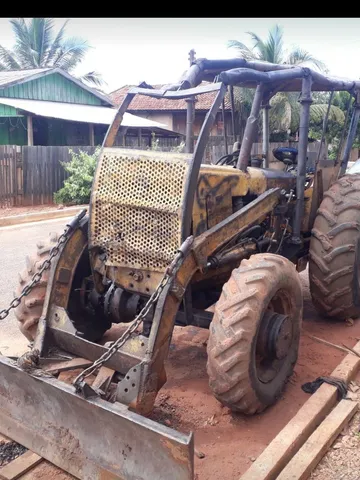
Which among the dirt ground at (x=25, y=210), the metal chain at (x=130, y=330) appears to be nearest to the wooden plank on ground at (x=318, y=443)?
the metal chain at (x=130, y=330)

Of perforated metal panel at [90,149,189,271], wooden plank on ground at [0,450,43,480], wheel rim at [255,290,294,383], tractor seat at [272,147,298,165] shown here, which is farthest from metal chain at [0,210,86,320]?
tractor seat at [272,147,298,165]

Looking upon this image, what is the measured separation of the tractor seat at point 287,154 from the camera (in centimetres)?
619

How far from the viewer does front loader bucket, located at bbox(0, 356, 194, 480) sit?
278cm

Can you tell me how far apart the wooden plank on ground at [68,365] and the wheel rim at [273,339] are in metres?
1.29

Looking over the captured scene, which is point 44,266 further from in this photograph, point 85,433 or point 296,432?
point 296,432

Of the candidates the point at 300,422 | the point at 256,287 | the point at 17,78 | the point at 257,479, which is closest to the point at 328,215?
the point at 256,287

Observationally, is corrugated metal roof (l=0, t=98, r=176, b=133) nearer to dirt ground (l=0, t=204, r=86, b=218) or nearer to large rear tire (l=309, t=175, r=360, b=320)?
dirt ground (l=0, t=204, r=86, b=218)

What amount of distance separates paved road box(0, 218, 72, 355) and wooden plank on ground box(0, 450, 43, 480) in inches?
71.7

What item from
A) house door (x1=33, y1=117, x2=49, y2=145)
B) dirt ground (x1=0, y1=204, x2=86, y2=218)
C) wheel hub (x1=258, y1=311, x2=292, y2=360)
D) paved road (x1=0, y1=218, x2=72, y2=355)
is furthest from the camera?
house door (x1=33, y1=117, x2=49, y2=145)

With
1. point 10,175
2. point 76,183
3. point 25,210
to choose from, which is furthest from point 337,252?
point 10,175

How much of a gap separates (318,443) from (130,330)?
147cm

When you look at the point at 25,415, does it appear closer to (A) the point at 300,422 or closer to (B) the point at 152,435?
(B) the point at 152,435

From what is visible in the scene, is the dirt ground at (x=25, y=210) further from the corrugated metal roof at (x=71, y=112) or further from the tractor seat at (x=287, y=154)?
the tractor seat at (x=287, y=154)

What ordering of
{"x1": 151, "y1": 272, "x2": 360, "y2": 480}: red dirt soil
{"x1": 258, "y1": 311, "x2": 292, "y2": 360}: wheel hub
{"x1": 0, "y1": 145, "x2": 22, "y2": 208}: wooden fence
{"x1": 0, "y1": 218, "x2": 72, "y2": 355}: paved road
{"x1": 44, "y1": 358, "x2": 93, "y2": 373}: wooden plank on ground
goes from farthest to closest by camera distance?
1. {"x1": 0, "y1": 145, "x2": 22, "y2": 208}: wooden fence
2. {"x1": 0, "y1": 218, "x2": 72, "y2": 355}: paved road
3. {"x1": 258, "y1": 311, "x2": 292, "y2": 360}: wheel hub
4. {"x1": 44, "y1": 358, "x2": 93, "y2": 373}: wooden plank on ground
5. {"x1": 151, "y1": 272, "x2": 360, "y2": 480}: red dirt soil
